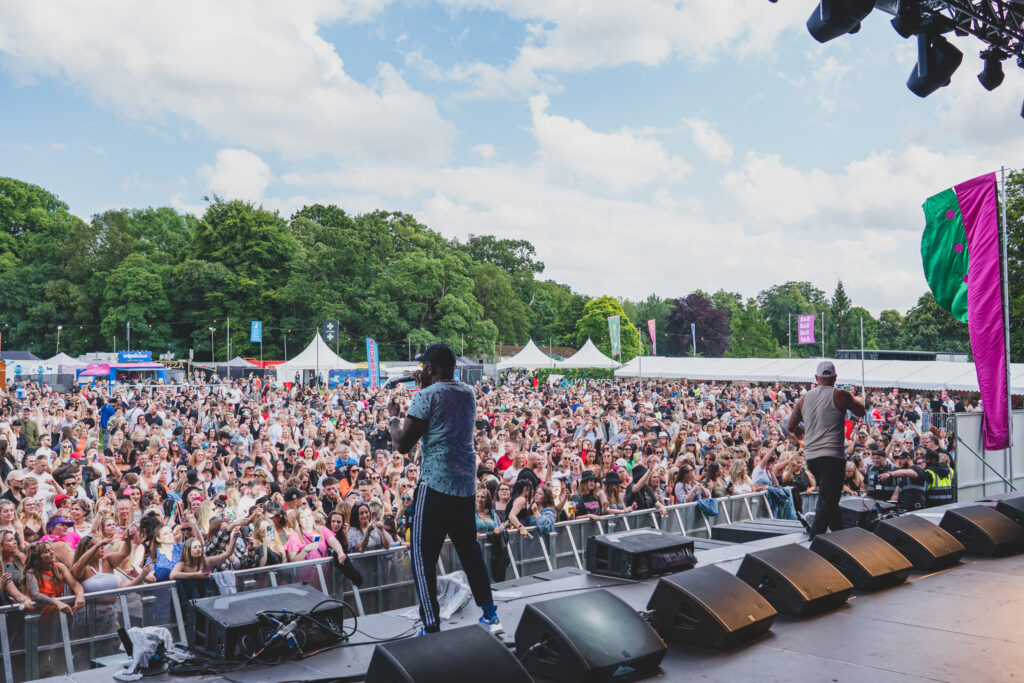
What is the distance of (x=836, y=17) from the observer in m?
5.68

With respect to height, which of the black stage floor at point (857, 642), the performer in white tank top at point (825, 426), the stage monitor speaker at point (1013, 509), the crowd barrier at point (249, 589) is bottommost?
the crowd barrier at point (249, 589)

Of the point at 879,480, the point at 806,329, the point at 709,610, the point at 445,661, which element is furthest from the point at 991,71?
the point at 806,329

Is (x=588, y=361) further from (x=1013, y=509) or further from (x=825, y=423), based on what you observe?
(x=825, y=423)

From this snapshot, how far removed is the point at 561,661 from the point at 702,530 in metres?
4.91

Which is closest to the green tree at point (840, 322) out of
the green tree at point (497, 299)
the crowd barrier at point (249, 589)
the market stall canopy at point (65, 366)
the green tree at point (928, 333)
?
the green tree at point (928, 333)

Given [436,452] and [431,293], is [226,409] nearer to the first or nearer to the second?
[436,452]

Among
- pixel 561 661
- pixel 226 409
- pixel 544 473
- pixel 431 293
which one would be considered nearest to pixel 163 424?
pixel 226 409

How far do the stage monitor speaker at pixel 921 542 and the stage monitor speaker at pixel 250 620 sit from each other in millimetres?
3354

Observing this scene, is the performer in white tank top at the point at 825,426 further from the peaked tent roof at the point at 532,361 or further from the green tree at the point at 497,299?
the green tree at the point at 497,299

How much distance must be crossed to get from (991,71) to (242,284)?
48273 millimetres

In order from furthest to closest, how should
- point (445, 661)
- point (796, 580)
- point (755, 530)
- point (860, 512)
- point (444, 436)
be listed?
point (755, 530) → point (860, 512) → point (796, 580) → point (444, 436) → point (445, 661)

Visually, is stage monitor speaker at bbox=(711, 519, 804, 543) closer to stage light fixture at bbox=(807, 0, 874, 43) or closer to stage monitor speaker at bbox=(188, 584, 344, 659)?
stage light fixture at bbox=(807, 0, 874, 43)

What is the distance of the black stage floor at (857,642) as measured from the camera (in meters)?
3.06

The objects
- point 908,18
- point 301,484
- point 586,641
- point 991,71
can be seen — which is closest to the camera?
point 586,641
